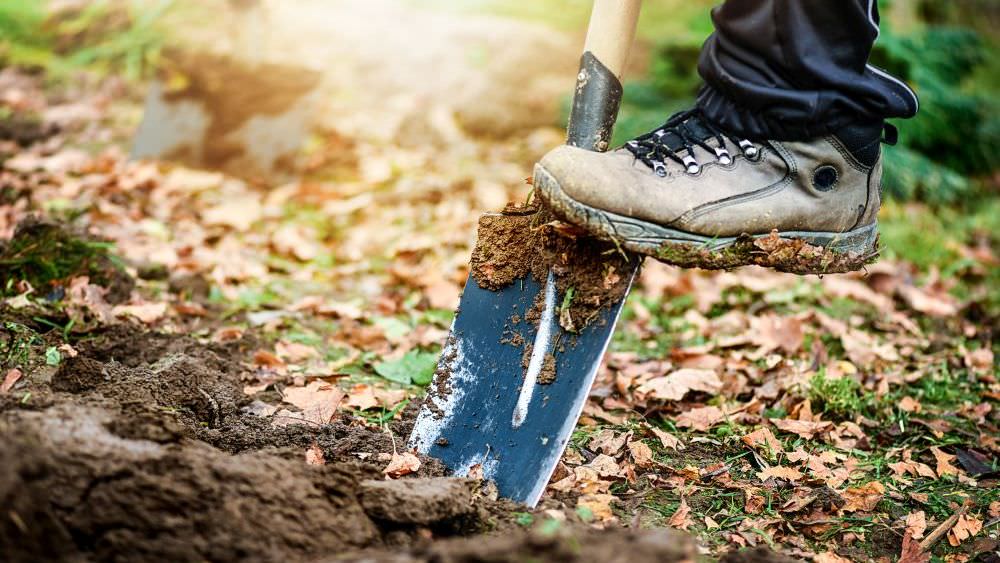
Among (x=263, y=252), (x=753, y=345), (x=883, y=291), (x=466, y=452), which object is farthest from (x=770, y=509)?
(x=263, y=252)

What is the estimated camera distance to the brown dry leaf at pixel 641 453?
1960 millimetres

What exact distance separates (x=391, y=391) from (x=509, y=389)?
2.00ft

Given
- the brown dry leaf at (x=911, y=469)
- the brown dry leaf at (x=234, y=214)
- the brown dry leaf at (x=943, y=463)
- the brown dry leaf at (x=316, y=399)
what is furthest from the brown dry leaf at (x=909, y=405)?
the brown dry leaf at (x=234, y=214)

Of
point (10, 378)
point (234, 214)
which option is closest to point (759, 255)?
point (10, 378)

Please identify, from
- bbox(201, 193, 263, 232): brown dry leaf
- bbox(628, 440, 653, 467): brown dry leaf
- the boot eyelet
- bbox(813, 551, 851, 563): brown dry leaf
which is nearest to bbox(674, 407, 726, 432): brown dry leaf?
bbox(628, 440, 653, 467): brown dry leaf

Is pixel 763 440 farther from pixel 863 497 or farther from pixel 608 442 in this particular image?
pixel 608 442

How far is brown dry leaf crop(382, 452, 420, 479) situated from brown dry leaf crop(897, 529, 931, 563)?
42.0 inches

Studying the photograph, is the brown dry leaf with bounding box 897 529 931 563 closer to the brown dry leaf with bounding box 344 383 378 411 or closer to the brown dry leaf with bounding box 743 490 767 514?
the brown dry leaf with bounding box 743 490 767 514

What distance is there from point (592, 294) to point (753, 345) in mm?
1242

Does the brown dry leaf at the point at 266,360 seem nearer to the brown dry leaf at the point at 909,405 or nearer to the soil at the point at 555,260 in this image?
the soil at the point at 555,260

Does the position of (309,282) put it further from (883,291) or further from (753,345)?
(883,291)

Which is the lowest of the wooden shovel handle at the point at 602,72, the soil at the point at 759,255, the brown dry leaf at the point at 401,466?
the brown dry leaf at the point at 401,466

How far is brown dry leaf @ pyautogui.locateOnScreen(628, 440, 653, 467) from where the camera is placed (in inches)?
77.2

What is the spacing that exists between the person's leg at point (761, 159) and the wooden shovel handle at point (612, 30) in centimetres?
19
